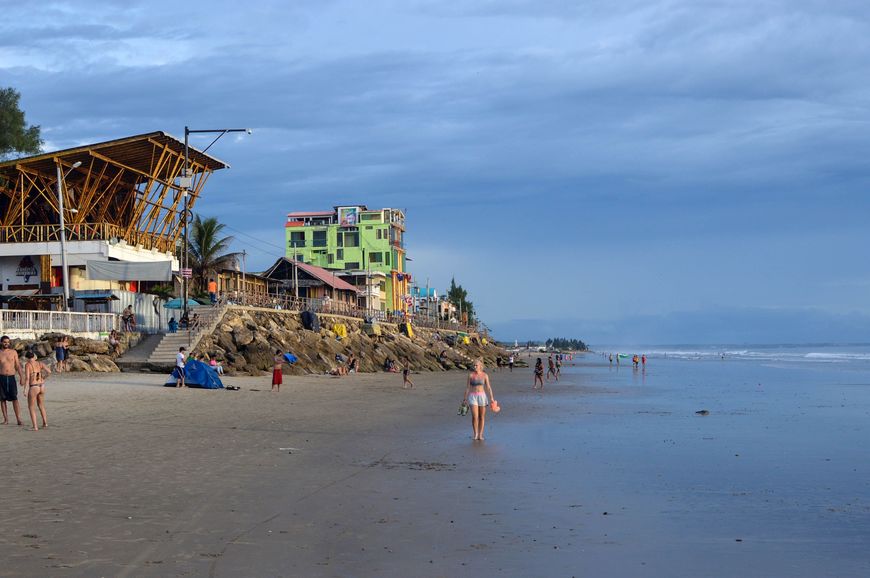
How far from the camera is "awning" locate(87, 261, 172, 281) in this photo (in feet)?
142

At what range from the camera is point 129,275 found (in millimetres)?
43656

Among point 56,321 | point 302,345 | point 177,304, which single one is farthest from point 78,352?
point 302,345

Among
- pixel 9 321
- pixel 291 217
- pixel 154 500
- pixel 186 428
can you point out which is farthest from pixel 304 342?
pixel 291 217

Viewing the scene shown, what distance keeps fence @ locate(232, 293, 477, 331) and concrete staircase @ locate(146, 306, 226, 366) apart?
163 inches

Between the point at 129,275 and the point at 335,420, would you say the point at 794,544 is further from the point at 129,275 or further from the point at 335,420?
the point at 129,275

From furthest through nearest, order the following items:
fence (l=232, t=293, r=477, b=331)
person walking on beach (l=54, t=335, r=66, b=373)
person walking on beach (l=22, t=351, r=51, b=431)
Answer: fence (l=232, t=293, r=477, b=331)
person walking on beach (l=54, t=335, r=66, b=373)
person walking on beach (l=22, t=351, r=51, b=431)

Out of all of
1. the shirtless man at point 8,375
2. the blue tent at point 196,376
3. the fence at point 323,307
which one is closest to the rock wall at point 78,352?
the blue tent at point 196,376

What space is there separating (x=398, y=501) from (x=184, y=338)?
28160mm

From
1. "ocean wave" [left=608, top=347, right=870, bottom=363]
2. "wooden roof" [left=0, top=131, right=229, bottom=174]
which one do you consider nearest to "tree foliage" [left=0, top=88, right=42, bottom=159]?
"wooden roof" [left=0, top=131, right=229, bottom=174]

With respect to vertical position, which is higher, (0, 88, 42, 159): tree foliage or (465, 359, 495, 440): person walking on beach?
(0, 88, 42, 159): tree foliage

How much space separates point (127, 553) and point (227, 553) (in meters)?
0.87

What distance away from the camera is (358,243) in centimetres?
10025

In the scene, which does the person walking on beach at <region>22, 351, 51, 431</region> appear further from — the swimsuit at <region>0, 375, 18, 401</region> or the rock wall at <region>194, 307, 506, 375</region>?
the rock wall at <region>194, 307, 506, 375</region>

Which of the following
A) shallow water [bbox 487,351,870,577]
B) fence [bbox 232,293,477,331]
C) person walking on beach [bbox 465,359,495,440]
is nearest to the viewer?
shallow water [bbox 487,351,870,577]
